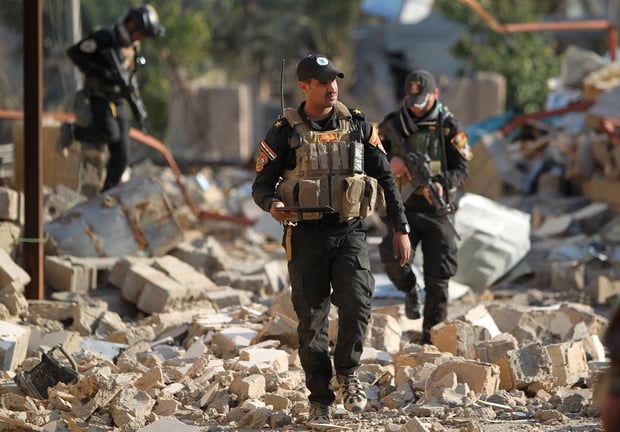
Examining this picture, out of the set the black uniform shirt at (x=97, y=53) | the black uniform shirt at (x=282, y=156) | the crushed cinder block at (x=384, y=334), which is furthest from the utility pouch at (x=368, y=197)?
the black uniform shirt at (x=97, y=53)

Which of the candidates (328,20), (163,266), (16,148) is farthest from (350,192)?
(328,20)

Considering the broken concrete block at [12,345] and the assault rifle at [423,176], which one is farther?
the assault rifle at [423,176]

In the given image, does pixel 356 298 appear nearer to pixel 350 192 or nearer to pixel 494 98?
pixel 350 192

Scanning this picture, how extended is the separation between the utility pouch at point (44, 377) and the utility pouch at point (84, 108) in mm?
4040

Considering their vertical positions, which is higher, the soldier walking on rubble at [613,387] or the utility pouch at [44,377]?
the soldier walking on rubble at [613,387]

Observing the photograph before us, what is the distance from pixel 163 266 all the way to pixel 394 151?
2465 mm

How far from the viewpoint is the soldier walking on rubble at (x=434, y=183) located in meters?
7.64

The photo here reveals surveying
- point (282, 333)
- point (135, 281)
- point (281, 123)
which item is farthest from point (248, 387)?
point (135, 281)

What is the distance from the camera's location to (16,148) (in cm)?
→ 1181

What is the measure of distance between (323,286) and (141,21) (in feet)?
15.8

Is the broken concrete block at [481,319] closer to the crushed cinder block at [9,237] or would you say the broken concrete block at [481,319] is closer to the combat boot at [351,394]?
the combat boot at [351,394]

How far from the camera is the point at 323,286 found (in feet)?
19.0

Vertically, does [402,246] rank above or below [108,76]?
below

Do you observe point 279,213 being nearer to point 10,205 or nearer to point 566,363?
point 566,363
